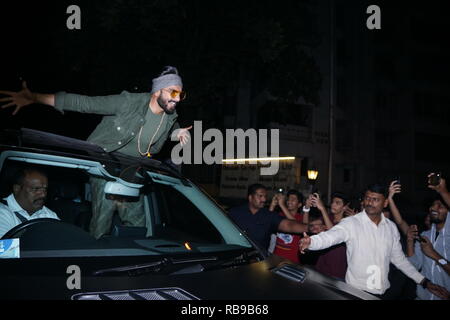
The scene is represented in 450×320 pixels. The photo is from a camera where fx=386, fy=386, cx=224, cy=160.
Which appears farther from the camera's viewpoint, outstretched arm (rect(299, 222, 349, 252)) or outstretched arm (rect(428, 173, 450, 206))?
outstretched arm (rect(428, 173, 450, 206))

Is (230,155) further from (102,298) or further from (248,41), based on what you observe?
(102,298)

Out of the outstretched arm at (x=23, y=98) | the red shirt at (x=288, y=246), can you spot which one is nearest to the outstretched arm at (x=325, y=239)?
the red shirt at (x=288, y=246)

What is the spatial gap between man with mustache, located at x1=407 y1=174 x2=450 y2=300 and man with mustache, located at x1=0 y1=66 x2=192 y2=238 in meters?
3.11

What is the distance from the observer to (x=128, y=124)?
10.1ft

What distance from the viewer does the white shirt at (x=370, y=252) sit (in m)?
3.82

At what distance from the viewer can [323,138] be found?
84.3 ft

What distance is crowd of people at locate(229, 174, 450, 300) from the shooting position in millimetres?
3818

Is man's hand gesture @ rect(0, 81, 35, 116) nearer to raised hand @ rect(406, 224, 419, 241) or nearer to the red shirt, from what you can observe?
the red shirt

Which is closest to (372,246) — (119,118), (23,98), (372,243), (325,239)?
(372,243)

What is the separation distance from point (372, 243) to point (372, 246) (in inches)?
1.2

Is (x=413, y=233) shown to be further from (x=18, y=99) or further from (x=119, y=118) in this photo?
(x=18, y=99)

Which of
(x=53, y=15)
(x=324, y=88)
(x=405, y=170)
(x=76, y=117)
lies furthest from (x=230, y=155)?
(x=405, y=170)

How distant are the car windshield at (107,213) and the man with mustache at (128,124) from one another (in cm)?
1

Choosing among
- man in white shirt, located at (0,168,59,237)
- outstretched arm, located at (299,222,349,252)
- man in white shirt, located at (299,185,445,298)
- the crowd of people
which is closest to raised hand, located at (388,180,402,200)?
the crowd of people
